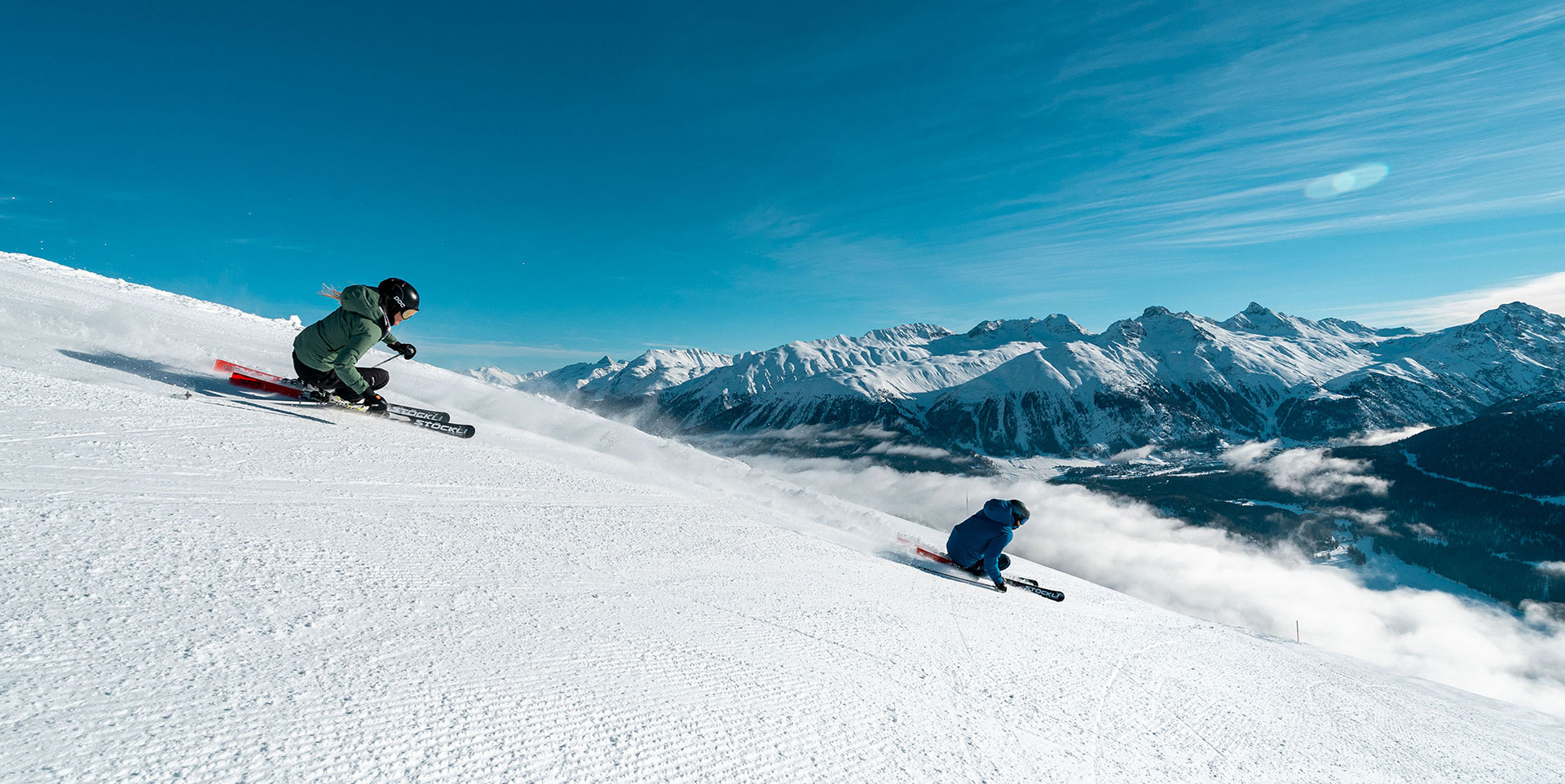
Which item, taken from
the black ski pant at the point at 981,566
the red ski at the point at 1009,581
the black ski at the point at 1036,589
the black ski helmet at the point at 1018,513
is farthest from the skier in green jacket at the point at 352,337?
the black ski at the point at 1036,589

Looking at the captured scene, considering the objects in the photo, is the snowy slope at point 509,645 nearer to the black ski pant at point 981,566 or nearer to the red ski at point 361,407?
the red ski at point 361,407

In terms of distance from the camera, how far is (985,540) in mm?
10406

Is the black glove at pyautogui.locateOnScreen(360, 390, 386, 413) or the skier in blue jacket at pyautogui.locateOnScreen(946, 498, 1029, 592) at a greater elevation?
the black glove at pyautogui.locateOnScreen(360, 390, 386, 413)

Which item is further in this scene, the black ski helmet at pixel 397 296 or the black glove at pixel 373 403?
the black glove at pixel 373 403

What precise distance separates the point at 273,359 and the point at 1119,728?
15.3 meters

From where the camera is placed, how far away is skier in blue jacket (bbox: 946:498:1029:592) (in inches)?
406

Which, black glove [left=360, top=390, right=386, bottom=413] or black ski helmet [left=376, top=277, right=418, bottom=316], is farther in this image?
black glove [left=360, top=390, right=386, bottom=413]

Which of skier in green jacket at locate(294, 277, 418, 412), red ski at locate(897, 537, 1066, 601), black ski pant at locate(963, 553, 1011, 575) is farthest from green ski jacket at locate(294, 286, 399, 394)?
black ski pant at locate(963, 553, 1011, 575)

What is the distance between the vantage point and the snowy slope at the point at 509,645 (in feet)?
8.98

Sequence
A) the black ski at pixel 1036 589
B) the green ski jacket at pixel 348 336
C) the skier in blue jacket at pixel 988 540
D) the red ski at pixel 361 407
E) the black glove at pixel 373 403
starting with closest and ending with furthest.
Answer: the green ski jacket at pixel 348 336 → the red ski at pixel 361 407 → the black glove at pixel 373 403 → the skier in blue jacket at pixel 988 540 → the black ski at pixel 1036 589

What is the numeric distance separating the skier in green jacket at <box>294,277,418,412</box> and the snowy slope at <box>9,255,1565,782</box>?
636 millimetres

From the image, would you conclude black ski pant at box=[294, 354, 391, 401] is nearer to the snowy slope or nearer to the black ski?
the snowy slope

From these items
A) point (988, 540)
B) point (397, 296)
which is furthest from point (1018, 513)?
point (397, 296)

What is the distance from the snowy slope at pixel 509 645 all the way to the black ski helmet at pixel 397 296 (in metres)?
1.82
